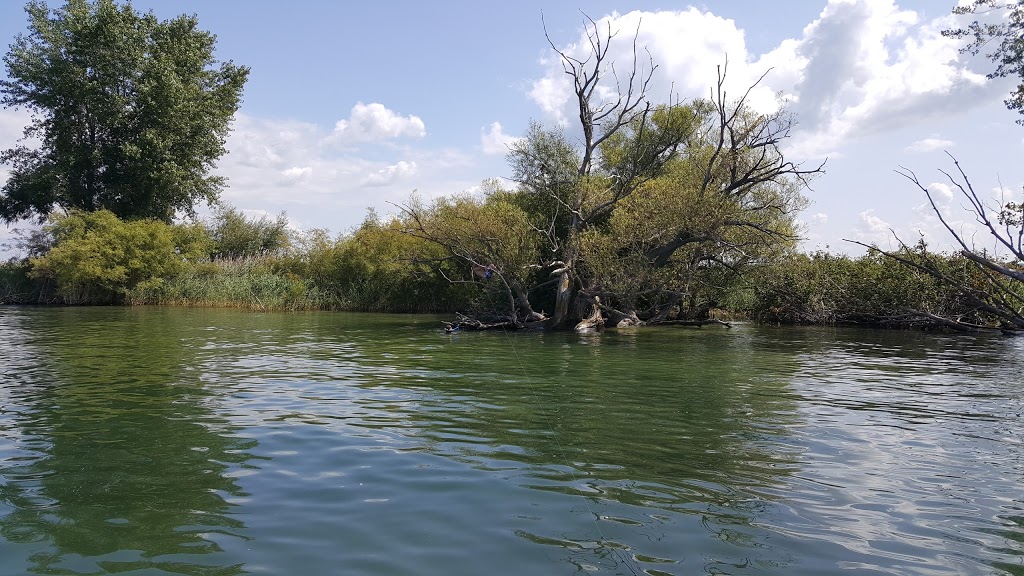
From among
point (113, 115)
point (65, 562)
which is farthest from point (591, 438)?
point (113, 115)

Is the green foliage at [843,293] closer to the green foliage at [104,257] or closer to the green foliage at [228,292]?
the green foliage at [228,292]

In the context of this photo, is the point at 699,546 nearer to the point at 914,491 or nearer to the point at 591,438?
the point at 914,491

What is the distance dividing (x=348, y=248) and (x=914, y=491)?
40667 mm

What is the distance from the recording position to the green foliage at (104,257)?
39000 mm

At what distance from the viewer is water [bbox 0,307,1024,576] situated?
4.45 meters

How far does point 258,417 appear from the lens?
8.64 m

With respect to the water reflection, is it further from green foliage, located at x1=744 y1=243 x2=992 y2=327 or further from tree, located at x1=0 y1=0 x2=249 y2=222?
tree, located at x1=0 y1=0 x2=249 y2=222

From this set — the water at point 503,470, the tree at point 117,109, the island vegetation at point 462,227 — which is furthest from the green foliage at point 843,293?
the tree at point 117,109

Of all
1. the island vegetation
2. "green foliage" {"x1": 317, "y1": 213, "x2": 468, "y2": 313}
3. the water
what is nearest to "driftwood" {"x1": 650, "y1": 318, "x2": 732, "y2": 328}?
the island vegetation

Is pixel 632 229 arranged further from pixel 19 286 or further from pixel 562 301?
pixel 19 286

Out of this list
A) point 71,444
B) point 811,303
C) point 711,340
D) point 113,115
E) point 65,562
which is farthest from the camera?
point 113,115

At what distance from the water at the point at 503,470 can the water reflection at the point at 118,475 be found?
26mm

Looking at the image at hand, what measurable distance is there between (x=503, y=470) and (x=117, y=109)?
41796mm

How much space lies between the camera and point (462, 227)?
25.6 meters
